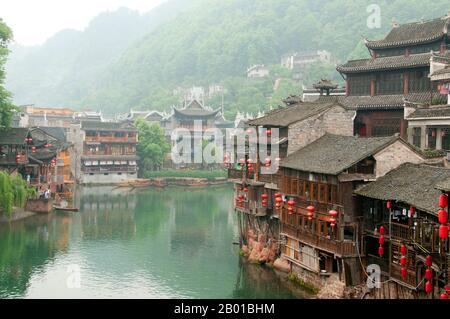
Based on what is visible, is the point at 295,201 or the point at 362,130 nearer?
the point at 295,201

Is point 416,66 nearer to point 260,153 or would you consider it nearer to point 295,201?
point 260,153

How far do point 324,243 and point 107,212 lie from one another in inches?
1359

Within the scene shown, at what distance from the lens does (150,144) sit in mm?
85750

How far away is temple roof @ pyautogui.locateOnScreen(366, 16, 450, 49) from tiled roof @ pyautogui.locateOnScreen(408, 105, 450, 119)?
7313 millimetres

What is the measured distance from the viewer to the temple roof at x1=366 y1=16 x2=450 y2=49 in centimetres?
3997

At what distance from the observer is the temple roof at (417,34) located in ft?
131

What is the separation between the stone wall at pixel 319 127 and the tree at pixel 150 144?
5370cm

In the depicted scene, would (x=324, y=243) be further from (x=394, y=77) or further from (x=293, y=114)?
(x=394, y=77)

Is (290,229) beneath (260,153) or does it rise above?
beneath

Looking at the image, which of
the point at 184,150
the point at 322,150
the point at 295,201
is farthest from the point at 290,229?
the point at 184,150

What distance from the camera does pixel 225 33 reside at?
165 m

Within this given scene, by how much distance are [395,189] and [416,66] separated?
16.5 m

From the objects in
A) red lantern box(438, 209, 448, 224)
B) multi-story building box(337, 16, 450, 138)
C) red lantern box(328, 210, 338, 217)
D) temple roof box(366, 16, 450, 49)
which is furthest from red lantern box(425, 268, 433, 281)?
temple roof box(366, 16, 450, 49)

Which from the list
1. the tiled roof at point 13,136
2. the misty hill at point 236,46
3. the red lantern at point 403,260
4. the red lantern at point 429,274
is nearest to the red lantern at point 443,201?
the red lantern at point 429,274
